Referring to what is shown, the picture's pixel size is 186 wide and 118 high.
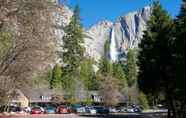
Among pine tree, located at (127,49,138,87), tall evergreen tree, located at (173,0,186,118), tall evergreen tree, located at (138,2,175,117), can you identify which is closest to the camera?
tall evergreen tree, located at (173,0,186,118)

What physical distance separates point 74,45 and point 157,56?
64697mm

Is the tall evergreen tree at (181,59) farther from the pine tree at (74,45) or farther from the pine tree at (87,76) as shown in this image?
the pine tree at (87,76)

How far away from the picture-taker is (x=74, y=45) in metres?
117

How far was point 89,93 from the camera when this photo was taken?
124 m

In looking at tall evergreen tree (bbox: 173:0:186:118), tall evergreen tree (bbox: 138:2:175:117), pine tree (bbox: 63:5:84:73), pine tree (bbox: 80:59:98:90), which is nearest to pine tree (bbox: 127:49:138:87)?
pine tree (bbox: 80:59:98:90)

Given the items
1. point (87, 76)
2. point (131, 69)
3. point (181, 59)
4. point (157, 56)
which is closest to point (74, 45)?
point (87, 76)

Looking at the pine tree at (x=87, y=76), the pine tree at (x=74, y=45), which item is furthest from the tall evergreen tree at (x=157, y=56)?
the pine tree at (x=87, y=76)

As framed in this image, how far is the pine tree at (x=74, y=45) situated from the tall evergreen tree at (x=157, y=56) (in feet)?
179

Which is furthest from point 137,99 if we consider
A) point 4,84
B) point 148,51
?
point 4,84

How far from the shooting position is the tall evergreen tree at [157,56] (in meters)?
52.1

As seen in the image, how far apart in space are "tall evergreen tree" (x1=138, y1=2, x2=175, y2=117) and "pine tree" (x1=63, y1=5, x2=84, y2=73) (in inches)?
2148

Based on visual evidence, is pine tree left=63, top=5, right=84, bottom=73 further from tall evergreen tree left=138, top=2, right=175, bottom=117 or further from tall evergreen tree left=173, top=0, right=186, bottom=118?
tall evergreen tree left=173, top=0, right=186, bottom=118

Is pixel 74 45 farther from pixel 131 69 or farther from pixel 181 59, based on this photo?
pixel 181 59

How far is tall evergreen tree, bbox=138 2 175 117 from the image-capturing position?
171ft
